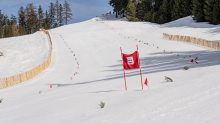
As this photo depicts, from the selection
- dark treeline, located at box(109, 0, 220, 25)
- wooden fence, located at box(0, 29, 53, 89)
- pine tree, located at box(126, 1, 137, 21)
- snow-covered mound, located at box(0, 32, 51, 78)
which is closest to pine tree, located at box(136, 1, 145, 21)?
dark treeline, located at box(109, 0, 220, 25)

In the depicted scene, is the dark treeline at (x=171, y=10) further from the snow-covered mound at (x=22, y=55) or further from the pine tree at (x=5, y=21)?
the pine tree at (x=5, y=21)

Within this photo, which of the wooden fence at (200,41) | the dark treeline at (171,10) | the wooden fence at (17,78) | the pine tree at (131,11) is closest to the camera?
the wooden fence at (17,78)

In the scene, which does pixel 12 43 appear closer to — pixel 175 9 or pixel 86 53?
pixel 86 53

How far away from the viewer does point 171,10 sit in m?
59.2

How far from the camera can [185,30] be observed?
44.4 m

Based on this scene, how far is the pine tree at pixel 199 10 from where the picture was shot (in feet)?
153

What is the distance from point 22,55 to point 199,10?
147 ft

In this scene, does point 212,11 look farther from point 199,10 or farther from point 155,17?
point 155,17

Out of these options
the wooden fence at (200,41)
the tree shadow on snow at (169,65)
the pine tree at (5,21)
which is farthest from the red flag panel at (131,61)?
the pine tree at (5,21)

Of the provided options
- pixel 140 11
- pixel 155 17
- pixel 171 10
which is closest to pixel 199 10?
pixel 171 10

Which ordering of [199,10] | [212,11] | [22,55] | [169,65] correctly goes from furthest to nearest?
[199,10]
[212,11]
[22,55]
[169,65]

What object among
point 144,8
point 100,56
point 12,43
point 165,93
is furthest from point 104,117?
point 144,8

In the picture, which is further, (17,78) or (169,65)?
(17,78)

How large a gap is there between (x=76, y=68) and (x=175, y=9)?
46.5 m
